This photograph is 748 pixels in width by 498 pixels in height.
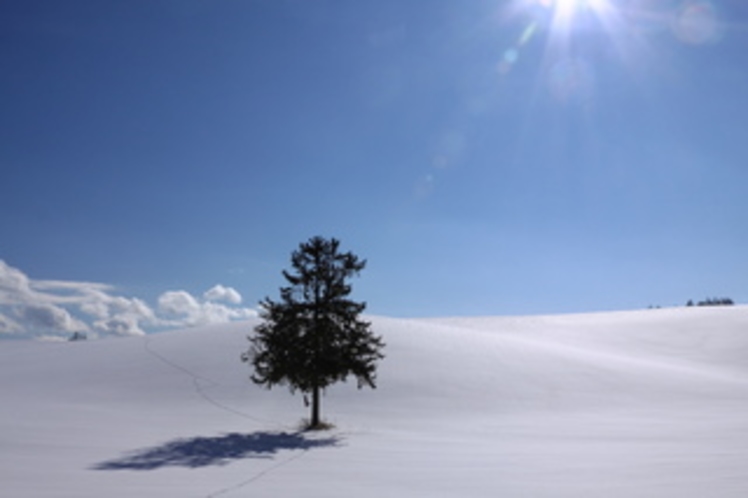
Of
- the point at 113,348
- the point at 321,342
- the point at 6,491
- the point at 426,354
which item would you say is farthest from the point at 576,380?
the point at 113,348

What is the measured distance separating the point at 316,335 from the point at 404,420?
8004 millimetres

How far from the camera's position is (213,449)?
1828 centimetres

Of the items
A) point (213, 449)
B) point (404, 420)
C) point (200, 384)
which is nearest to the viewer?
point (213, 449)

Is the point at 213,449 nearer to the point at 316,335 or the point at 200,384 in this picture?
the point at 316,335

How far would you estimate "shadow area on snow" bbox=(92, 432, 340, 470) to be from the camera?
1541cm

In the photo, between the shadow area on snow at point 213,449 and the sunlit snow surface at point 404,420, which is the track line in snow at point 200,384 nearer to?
the sunlit snow surface at point 404,420

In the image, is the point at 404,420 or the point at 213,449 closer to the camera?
A: the point at 213,449

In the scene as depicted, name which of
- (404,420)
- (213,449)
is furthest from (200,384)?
(213,449)

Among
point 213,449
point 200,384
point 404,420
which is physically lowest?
point 213,449

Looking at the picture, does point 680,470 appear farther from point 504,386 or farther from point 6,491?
point 504,386

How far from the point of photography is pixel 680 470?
1259 cm

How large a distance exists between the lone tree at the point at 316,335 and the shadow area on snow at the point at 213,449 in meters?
2.55

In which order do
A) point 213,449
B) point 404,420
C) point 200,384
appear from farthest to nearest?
point 200,384
point 404,420
point 213,449

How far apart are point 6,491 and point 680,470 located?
14582 mm
